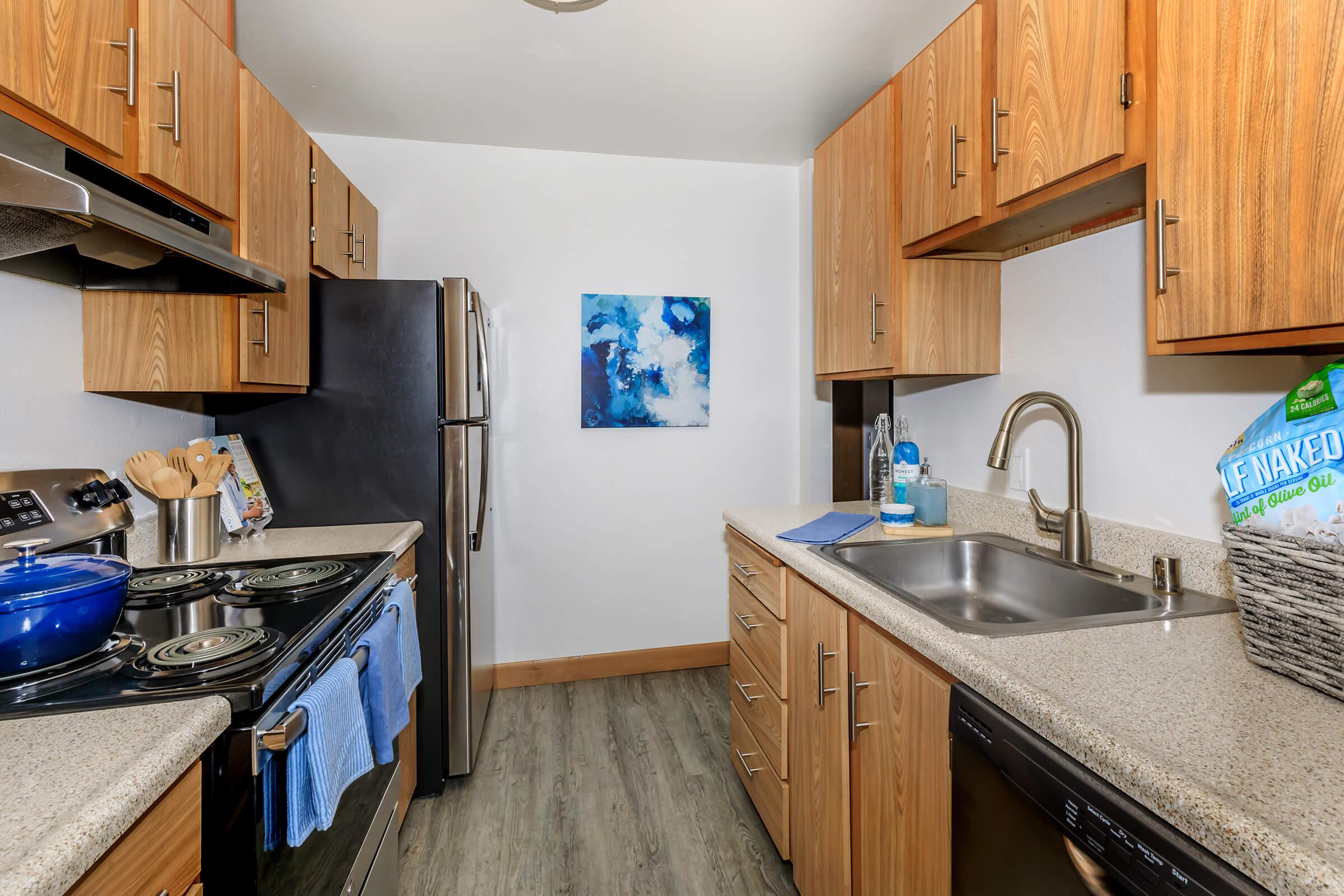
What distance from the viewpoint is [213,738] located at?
83 centimetres

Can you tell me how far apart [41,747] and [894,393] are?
2.51 meters

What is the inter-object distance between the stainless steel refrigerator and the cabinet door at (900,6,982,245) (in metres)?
1.44

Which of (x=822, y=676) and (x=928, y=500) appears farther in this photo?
(x=928, y=500)

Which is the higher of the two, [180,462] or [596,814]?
[180,462]

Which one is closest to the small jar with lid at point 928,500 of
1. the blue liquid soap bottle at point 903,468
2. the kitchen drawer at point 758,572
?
the blue liquid soap bottle at point 903,468

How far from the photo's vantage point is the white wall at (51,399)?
1.35m

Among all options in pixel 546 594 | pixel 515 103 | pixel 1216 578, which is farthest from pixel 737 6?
pixel 546 594

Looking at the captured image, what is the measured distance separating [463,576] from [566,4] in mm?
1756

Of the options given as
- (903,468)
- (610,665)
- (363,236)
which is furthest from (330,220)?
(610,665)

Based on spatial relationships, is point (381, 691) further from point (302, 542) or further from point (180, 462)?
point (180, 462)

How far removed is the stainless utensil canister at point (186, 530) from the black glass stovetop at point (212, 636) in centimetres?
7

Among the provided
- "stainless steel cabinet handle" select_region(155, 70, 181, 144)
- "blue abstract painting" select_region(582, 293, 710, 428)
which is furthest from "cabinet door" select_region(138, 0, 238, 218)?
"blue abstract painting" select_region(582, 293, 710, 428)

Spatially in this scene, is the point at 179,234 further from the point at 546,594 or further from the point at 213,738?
the point at 546,594

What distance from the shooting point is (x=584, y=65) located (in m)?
2.23
